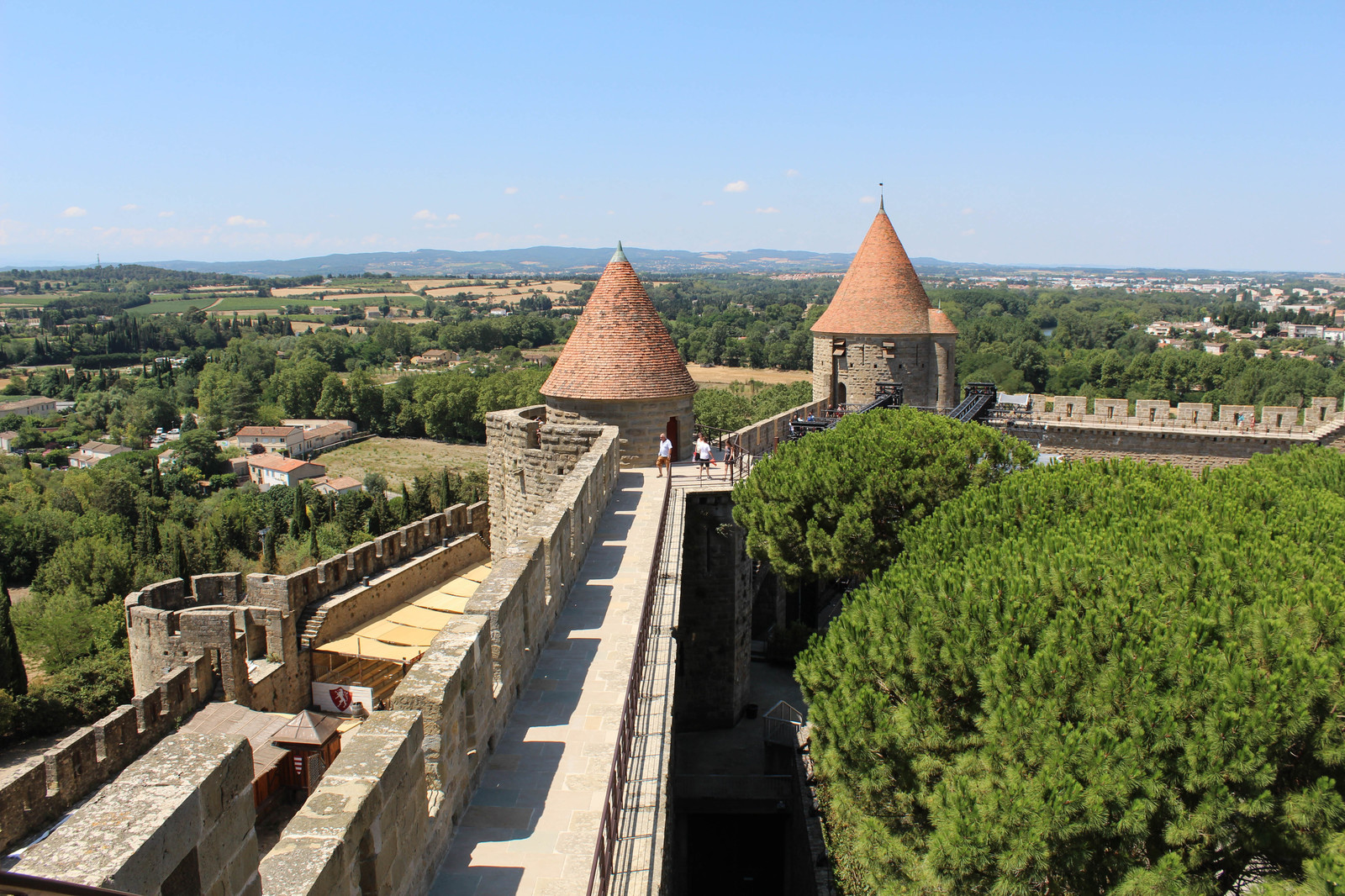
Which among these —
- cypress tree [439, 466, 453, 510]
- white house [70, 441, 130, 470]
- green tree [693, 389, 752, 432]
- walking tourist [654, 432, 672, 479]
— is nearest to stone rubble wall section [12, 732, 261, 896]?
walking tourist [654, 432, 672, 479]

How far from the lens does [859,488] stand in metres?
11.2

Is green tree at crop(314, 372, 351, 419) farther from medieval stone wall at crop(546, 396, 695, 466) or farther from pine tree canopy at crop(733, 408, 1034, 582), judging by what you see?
pine tree canopy at crop(733, 408, 1034, 582)

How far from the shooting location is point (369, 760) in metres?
3.83

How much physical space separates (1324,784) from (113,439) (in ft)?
302

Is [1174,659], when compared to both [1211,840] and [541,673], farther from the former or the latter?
[541,673]

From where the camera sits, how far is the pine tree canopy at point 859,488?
36.5 ft

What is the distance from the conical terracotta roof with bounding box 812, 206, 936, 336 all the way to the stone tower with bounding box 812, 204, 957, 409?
0.02 metres

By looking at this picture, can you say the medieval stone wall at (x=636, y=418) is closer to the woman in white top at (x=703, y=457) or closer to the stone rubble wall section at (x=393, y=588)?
the woman in white top at (x=703, y=457)

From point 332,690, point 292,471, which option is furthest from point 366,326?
point 332,690

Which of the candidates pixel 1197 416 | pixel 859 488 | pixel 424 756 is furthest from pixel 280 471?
pixel 424 756

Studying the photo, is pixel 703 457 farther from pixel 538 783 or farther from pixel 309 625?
pixel 538 783

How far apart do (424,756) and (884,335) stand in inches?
677

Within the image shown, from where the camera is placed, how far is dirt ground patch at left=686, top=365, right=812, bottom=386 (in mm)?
81562

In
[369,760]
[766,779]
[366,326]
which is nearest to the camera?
[369,760]
